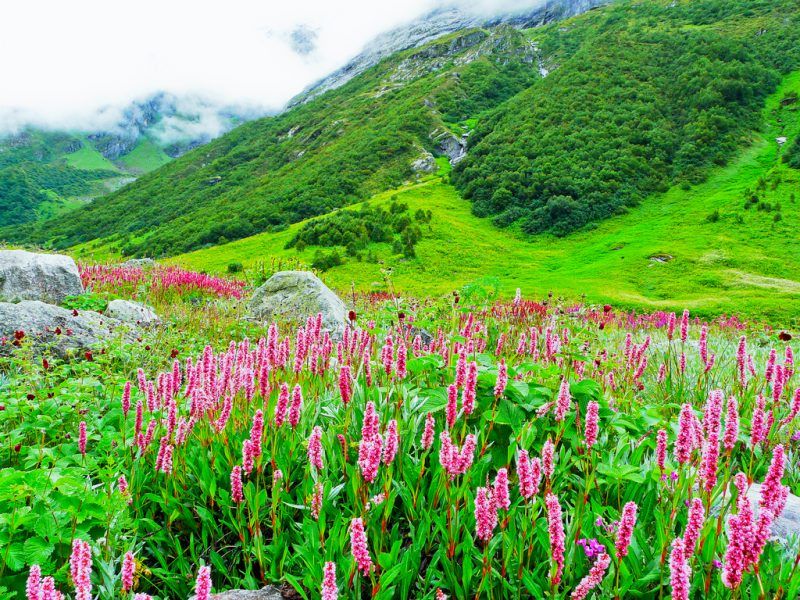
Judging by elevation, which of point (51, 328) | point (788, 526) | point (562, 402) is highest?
point (51, 328)

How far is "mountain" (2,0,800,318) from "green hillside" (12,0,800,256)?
0.43m

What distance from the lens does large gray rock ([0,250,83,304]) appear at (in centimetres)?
1210

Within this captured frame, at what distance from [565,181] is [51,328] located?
70054 millimetres

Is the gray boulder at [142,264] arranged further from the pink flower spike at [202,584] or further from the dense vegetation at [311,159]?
the dense vegetation at [311,159]

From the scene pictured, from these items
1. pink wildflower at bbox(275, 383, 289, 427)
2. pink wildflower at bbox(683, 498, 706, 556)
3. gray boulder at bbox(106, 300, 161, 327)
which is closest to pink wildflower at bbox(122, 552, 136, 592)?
pink wildflower at bbox(275, 383, 289, 427)

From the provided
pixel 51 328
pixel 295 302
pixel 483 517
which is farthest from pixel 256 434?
pixel 295 302

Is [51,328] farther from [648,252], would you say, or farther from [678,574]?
[648,252]

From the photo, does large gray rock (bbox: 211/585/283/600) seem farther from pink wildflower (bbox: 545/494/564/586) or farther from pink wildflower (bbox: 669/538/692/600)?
pink wildflower (bbox: 669/538/692/600)

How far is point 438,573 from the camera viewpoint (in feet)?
8.03

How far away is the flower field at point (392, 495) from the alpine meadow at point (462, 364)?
0.03 m

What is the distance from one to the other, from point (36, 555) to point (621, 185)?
7610 cm

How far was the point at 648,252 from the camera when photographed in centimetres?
4703

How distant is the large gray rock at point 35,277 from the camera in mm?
12102

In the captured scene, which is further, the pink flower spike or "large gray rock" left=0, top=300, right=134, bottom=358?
"large gray rock" left=0, top=300, right=134, bottom=358
